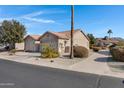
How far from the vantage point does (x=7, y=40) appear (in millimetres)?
39688

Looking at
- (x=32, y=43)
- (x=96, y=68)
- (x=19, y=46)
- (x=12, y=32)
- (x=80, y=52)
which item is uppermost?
(x=12, y=32)

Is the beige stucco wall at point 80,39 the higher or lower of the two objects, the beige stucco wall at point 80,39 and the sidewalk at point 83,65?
the higher

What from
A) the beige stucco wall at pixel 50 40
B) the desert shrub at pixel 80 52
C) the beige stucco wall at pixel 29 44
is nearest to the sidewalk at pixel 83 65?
the desert shrub at pixel 80 52

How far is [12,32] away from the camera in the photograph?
39.7 meters

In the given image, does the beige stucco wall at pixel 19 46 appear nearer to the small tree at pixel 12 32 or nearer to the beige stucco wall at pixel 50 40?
the small tree at pixel 12 32

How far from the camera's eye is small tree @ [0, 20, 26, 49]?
129ft

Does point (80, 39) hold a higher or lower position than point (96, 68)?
higher

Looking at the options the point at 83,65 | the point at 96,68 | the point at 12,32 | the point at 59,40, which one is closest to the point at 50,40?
the point at 59,40

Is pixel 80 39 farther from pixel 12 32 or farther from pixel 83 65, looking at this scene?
pixel 83 65

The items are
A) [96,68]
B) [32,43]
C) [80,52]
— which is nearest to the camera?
[96,68]

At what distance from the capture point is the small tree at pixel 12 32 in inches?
1548

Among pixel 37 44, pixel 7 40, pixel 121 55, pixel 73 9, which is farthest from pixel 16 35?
pixel 121 55

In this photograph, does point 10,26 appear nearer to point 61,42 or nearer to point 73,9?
point 61,42
